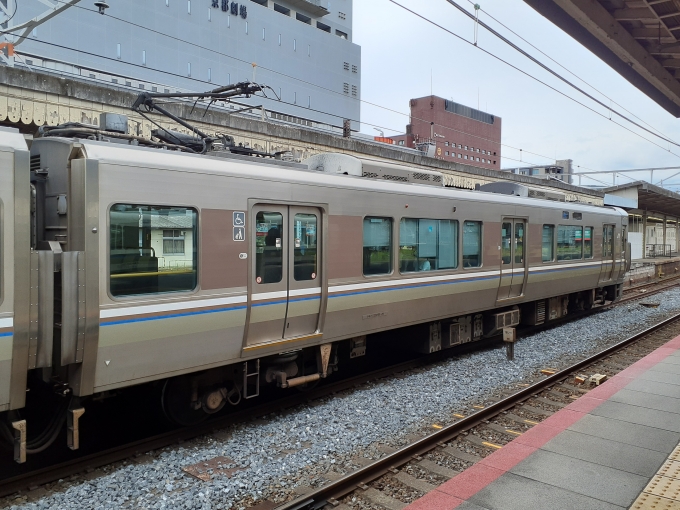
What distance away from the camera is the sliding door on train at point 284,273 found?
6336mm

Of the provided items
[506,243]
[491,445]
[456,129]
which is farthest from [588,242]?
[456,129]

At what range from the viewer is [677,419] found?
256 inches

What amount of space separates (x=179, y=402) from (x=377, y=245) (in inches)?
136

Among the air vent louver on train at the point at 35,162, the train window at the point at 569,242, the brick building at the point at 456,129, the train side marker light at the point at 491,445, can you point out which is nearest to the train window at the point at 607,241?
the train window at the point at 569,242

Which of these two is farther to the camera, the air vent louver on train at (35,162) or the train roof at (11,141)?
the air vent louver on train at (35,162)

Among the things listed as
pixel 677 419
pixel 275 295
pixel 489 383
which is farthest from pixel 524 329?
pixel 275 295

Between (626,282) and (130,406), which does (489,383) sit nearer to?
(130,406)

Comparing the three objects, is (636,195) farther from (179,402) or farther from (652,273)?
(179,402)

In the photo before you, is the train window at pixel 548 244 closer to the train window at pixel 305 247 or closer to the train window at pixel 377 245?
the train window at pixel 377 245

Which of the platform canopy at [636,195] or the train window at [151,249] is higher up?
the platform canopy at [636,195]

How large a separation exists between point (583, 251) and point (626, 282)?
11427mm

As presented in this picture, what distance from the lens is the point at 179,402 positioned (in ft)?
20.3

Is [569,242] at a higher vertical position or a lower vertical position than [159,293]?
higher

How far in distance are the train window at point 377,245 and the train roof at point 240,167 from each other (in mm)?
487
